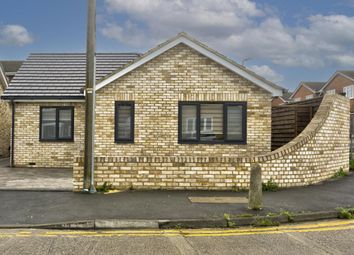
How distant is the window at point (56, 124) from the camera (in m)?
17.3

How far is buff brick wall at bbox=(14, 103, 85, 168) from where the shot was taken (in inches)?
678

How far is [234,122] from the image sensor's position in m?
13.8

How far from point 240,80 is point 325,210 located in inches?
269

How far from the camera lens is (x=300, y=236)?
6383 millimetres

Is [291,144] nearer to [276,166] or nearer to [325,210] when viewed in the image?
[276,166]

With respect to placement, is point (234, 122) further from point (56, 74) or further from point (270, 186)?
point (56, 74)

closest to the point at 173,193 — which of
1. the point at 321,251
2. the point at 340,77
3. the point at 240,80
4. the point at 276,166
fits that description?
the point at 276,166

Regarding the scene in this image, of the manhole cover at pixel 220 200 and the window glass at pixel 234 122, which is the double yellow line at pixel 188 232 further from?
the window glass at pixel 234 122

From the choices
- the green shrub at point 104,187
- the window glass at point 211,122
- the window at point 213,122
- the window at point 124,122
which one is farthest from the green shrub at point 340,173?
the green shrub at point 104,187

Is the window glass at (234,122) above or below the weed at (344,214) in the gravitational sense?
above

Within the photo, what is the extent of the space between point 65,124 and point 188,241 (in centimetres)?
1254

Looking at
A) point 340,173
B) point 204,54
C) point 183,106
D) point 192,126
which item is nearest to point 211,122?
point 192,126

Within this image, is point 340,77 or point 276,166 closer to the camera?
point 276,166

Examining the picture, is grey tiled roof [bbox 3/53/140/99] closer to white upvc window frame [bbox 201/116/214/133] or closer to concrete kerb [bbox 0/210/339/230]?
white upvc window frame [bbox 201/116/214/133]
